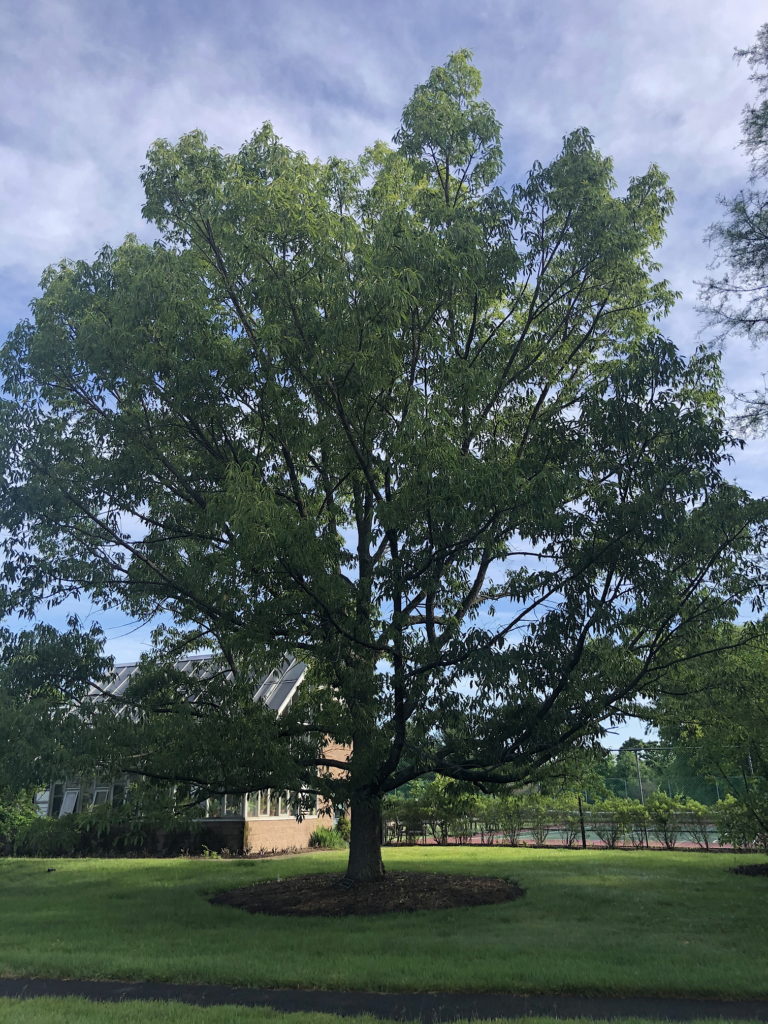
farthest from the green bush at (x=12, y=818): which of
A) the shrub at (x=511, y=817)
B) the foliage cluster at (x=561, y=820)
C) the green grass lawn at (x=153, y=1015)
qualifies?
the green grass lawn at (x=153, y=1015)

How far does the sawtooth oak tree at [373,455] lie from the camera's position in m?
8.79

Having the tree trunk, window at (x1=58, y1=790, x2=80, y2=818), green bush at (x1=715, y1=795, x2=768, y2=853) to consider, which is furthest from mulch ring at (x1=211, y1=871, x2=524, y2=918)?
window at (x1=58, y1=790, x2=80, y2=818)

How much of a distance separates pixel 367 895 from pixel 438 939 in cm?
326

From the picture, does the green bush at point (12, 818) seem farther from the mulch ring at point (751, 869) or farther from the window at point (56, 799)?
the mulch ring at point (751, 869)

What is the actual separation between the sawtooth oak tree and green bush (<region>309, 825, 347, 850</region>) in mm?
14975

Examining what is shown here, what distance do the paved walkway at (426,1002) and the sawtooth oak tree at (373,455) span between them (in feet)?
10.6

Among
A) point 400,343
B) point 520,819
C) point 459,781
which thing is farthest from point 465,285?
point 520,819

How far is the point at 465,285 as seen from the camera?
10.3 meters

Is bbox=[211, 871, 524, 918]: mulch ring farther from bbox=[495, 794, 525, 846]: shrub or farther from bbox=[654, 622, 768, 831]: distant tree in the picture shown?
bbox=[495, 794, 525, 846]: shrub

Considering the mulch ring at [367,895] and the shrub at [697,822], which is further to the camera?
the shrub at [697,822]

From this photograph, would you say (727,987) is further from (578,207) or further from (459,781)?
(578,207)

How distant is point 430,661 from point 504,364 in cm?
548

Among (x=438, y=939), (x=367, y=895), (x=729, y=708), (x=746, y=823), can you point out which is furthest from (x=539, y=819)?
(x=438, y=939)

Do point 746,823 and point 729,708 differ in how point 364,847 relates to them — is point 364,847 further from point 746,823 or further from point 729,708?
point 746,823
